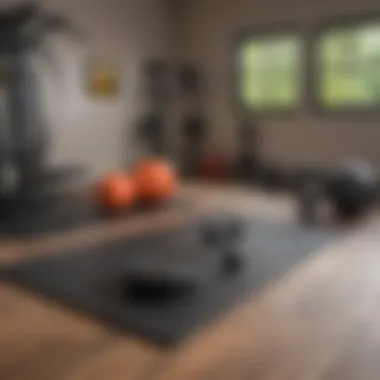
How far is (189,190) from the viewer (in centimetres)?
242

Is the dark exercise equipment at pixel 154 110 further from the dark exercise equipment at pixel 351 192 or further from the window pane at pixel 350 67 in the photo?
the dark exercise equipment at pixel 351 192

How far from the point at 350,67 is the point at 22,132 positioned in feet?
6.36

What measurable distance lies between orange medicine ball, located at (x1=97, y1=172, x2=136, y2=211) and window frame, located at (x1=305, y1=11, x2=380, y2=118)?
5.22 ft

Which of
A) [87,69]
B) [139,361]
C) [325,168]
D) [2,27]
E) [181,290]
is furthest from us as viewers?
[325,168]

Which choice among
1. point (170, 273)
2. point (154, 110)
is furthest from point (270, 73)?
point (170, 273)

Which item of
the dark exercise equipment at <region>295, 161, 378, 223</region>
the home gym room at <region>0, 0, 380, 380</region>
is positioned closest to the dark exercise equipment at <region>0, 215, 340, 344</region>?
the home gym room at <region>0, 0, 380, 380</region>

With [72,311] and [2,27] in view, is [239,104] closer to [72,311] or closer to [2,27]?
[2,27]

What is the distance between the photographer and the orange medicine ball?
6.12ft

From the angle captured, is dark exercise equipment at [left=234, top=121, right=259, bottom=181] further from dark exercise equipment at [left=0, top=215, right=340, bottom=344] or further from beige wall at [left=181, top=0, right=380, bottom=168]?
dark exercise equipment at [left=0, top=215, right=340, bottom=344]

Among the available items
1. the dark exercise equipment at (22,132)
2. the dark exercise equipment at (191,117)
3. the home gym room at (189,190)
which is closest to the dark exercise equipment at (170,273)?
the home gym room at (189,190)

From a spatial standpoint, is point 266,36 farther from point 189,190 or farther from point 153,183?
point 153,183

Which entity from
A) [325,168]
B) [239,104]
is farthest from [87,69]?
[325,168]

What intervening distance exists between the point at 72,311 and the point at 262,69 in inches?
103

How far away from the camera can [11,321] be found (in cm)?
93
